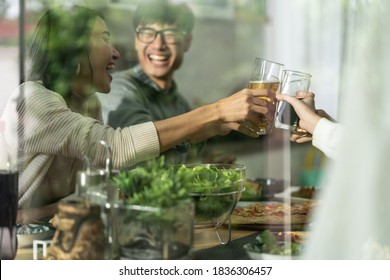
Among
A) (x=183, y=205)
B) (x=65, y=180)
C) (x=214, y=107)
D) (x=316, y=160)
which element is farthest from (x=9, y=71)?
(x=316, y=160)

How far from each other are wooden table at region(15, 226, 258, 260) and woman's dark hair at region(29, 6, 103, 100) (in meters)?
0.59

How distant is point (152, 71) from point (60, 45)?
2.88 feet

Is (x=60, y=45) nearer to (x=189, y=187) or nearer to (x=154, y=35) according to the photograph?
(x=154, y=35)

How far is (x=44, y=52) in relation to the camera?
2029 mm

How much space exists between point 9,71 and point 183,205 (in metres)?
1.16

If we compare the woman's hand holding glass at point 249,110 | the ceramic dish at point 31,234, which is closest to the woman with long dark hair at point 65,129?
the woman's hand holding glass at point 249,110

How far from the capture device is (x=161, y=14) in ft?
10.5

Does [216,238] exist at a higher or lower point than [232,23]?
lower

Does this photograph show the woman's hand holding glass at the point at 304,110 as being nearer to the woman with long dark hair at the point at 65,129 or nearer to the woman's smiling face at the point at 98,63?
the woman with long dark hair at the point at 65,129

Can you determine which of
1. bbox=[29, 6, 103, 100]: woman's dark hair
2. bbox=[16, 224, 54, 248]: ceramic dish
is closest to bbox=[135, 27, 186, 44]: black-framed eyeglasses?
bbox=[29, 6, 103, 100]: woman's dark hair

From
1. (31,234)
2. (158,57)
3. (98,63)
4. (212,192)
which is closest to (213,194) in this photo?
(212,192)

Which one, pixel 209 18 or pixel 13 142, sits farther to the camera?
pixel 209 18

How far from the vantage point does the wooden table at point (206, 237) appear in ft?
5.15

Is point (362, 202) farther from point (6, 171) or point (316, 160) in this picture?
point (316, 160)
